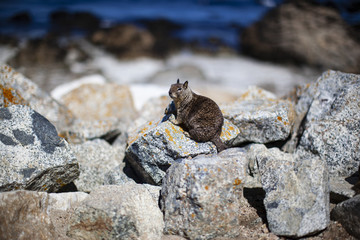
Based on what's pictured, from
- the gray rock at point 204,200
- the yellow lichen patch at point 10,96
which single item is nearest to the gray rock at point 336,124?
the gray rock at point 204,200

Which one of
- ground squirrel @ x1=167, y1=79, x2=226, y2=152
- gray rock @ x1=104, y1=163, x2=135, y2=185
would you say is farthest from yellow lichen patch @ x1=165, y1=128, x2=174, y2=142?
gray rock @ x1=104, y1=163, x2=135, y2=185

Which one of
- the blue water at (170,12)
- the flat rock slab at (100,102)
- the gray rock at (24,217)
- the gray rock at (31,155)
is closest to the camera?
the gray rock at (24,217)

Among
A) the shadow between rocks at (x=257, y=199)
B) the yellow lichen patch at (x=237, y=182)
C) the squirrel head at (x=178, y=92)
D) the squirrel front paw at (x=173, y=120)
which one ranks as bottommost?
the shadow between rocks at (x=257, y=199)

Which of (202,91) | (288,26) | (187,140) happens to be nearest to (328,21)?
(288,26)

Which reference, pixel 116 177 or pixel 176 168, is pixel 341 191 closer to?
pixel 176 168

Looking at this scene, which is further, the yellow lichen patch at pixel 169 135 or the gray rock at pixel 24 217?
the yellow lichen patch at pixel 169 135

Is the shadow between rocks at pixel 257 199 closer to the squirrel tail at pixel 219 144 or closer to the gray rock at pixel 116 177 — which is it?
the squirrel tail at pixel 219 144

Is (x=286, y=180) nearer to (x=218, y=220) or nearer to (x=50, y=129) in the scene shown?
(x=218, y=220)

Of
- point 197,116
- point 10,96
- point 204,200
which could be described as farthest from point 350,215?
point 10,96
